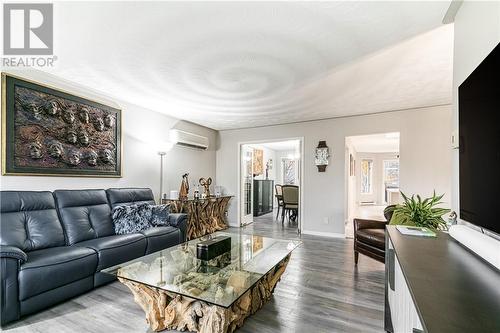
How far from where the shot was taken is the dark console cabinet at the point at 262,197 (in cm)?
702

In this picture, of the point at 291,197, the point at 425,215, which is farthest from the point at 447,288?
the point at 291,197

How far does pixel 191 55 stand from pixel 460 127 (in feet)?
7.45

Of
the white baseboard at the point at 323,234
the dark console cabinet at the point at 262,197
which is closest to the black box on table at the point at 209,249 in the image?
the white baseboard at the point at 323,234

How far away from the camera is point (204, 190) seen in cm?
527

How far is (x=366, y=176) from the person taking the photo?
390 inches

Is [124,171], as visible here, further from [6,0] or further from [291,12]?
[291,12]

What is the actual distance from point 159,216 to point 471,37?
362 cm

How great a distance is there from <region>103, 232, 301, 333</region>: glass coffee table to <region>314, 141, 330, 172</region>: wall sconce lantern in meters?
2.86

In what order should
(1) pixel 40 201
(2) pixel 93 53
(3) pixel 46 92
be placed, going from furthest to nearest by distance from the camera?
(3) pixel 46 92 < (1) pixel 40 201 < (2) pixel 93 53

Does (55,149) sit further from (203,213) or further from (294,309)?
(294,309)

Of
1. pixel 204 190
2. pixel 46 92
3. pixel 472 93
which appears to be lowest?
pixel 204 190

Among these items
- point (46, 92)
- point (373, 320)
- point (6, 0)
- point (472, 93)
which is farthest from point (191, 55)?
point (373, 320)

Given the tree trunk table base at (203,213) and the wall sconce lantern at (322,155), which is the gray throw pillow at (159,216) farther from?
the wall sconce lantern at (322,155)

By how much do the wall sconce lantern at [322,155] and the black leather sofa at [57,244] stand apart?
308cm
